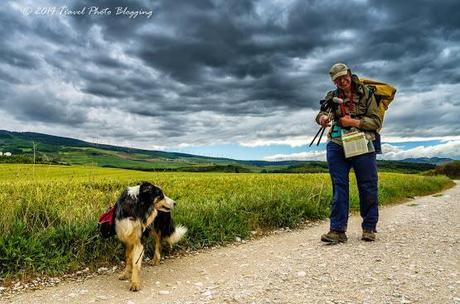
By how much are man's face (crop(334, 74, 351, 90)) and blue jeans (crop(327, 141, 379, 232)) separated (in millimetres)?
1170

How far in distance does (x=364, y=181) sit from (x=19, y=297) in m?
6.45

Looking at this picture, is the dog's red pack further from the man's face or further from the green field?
the man's face

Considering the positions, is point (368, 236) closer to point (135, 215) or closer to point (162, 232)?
point (162, 232)

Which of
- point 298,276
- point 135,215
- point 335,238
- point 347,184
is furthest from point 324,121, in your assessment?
point 135,215

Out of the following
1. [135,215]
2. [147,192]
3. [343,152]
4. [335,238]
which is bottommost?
[335,238]

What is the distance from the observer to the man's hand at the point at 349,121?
853 centimetres

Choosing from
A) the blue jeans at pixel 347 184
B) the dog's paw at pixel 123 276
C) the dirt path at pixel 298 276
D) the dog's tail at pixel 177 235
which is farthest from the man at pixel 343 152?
the dog's paw at pixel 123 276

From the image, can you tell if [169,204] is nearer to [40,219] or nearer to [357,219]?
[40,219]

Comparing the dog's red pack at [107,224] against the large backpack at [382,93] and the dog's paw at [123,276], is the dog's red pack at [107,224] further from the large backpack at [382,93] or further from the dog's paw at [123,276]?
the large backpack at [382,93]

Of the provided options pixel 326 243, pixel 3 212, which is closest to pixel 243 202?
pixel 326 243

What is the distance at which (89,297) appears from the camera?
597cm

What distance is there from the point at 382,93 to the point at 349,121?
94 cm

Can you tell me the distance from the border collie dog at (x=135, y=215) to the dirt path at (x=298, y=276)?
1.71ft

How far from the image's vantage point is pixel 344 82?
28.0ft
